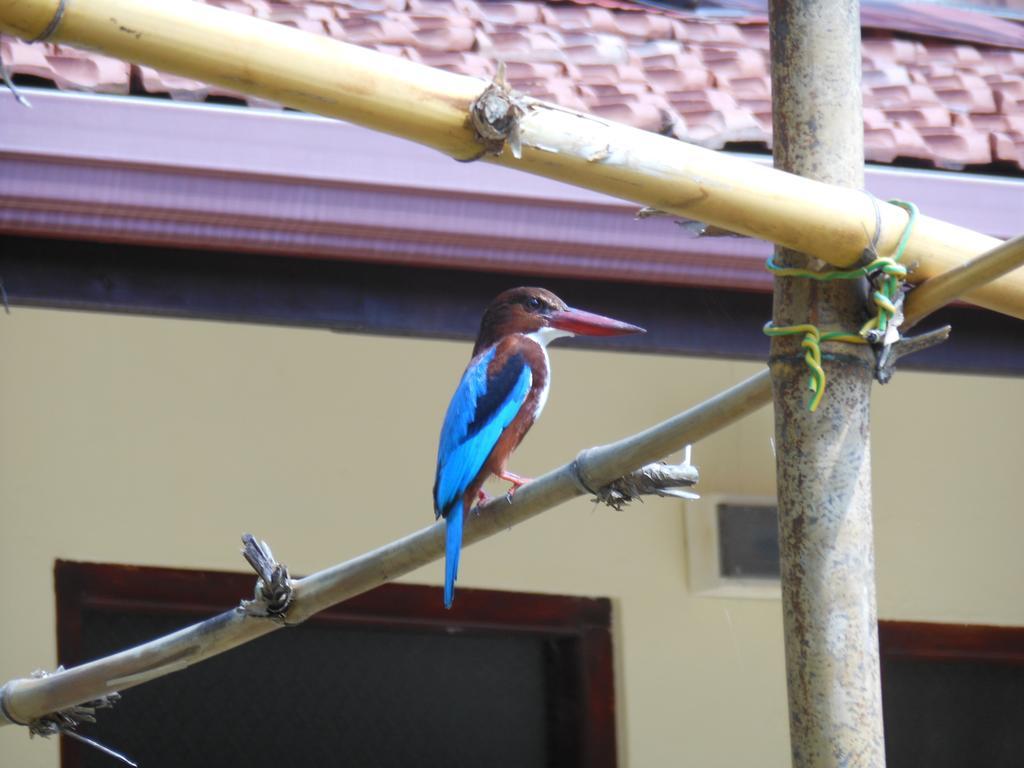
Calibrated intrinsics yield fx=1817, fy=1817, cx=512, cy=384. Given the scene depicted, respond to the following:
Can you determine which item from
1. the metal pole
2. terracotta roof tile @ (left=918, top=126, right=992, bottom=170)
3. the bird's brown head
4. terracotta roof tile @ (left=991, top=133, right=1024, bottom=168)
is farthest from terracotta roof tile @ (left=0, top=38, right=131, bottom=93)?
terracotta roof tile @ (left=991, top=133, right=1024, bottom=168)

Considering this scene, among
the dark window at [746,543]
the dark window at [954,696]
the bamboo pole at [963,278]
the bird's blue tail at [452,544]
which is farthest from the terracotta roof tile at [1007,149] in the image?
the bird's blue tail at [452,544]

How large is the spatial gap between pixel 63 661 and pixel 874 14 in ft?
8.71

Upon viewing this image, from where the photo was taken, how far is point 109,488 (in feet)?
13.9

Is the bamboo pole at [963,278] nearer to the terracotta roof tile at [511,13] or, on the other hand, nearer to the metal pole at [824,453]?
the metal pole at [824,453]

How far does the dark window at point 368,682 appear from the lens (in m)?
4.26

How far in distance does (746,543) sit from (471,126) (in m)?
2.39

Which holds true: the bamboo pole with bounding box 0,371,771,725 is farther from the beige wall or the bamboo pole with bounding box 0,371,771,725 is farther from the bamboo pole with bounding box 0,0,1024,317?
the beige wall

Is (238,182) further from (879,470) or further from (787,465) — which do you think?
(879,470)

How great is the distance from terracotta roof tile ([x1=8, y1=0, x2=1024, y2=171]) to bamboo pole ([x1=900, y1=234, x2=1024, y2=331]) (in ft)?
4.49

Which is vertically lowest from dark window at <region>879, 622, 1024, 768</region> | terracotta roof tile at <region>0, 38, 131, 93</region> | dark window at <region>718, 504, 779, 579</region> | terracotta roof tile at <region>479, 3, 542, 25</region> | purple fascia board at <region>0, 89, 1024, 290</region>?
dark window at <region>879, 622, 1024, 768</region>

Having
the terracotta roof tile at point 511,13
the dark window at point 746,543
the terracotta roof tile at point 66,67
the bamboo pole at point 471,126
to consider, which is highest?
the terracotta roof tile at point 511,13

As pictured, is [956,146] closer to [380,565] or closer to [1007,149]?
[1007,149]

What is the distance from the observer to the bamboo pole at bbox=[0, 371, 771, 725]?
252 cm

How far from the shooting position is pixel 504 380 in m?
3.26
